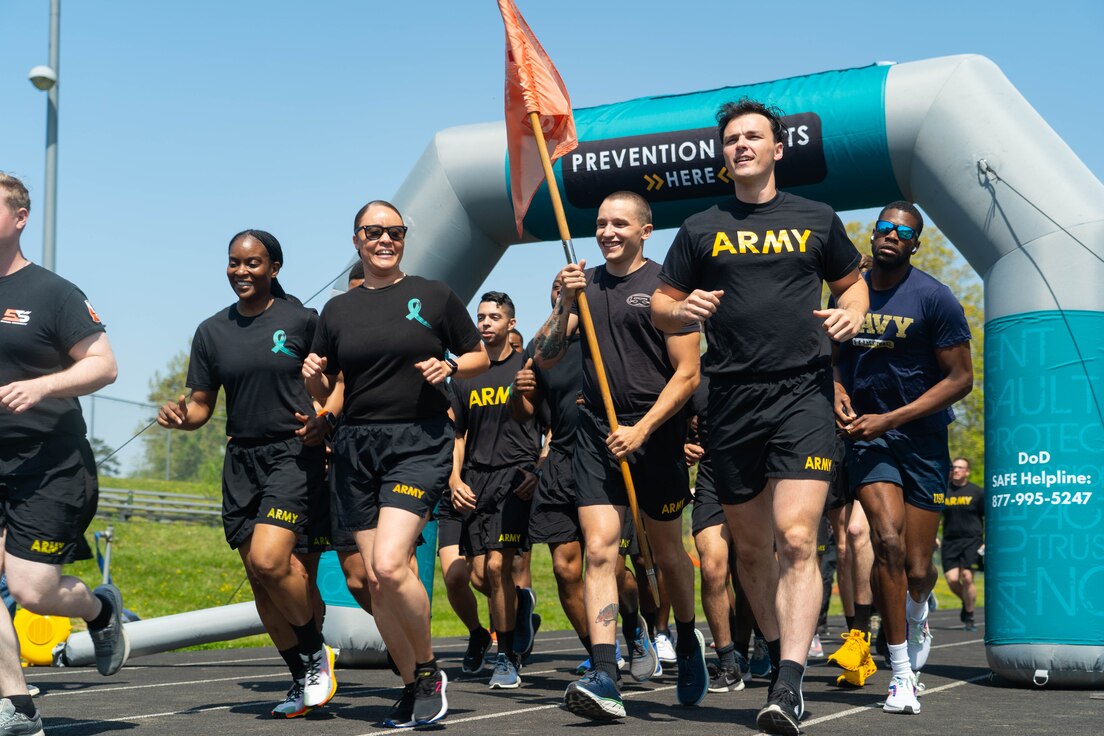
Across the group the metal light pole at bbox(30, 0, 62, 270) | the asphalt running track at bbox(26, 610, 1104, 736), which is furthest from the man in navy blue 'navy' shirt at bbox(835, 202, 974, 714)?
the metal light pole at bbox(30, 0, 62, 270)

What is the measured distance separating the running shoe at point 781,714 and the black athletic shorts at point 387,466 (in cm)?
185

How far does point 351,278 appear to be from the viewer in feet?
29.9

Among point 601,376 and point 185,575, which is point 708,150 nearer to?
point 601,376

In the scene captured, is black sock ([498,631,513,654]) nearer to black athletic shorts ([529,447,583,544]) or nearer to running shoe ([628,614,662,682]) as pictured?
black athletic shorts ([529,447,583,544])

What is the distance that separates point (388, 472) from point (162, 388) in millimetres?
66495

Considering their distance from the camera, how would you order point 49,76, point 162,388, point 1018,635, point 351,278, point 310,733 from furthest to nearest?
point 162,388
point 49,76
point 351,278
point 1018,635
point 310,733

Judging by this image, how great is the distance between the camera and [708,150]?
31.9ft

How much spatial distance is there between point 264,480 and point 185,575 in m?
15.9

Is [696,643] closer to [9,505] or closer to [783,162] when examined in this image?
[9,505]

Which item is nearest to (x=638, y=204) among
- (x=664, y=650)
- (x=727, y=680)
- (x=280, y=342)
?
(x=280, y=342)

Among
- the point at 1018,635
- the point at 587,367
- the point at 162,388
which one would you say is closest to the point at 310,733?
the point at 587,367

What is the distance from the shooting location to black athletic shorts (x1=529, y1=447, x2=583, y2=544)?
8500 millimetres

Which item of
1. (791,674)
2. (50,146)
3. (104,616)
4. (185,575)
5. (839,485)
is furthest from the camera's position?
(185,575)

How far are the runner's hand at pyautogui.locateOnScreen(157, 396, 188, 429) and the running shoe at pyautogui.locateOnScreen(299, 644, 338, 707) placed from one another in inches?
53.8
